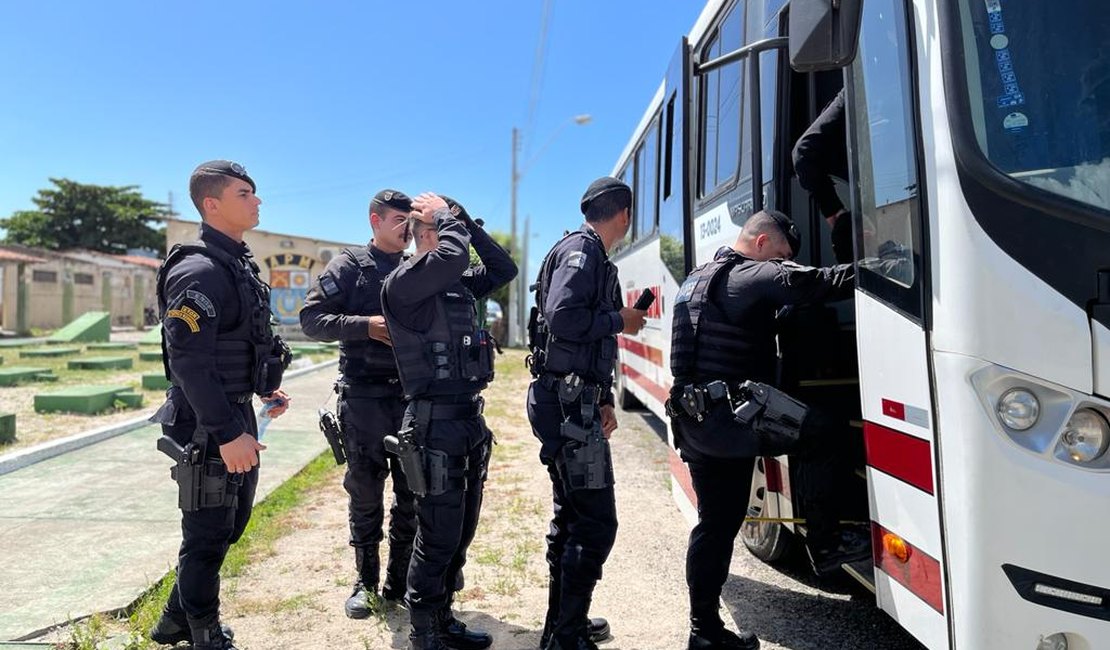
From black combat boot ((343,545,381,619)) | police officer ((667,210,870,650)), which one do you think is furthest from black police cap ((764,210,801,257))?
black combat boot ((343,545,381,619))

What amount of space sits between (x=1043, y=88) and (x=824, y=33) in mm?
658

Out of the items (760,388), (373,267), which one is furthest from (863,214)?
(373,267)

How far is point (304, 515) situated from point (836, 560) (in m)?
3.69

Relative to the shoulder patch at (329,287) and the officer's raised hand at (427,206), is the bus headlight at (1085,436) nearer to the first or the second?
the officer's raised hand at (427,206)

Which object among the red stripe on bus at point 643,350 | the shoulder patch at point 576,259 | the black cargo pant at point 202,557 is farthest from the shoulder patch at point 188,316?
the red stripe on bus at point 643,350

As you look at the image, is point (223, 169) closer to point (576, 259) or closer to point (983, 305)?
point (576, 259)

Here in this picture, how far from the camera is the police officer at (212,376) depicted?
8.93 feet

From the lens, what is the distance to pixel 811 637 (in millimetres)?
3320

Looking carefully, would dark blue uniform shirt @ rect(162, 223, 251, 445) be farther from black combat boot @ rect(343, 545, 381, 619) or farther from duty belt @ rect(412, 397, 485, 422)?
black combat boot @ rect(343, 545, 381, 619)

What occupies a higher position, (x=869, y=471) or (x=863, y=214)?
(x=863, y=214)

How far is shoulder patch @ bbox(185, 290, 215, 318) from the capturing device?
2717 millimetres

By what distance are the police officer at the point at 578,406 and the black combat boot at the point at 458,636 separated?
274 millimetres

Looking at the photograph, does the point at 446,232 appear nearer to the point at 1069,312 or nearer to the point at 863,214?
the point at 863,214

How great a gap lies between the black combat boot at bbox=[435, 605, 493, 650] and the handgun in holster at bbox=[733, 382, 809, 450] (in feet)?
4.84
